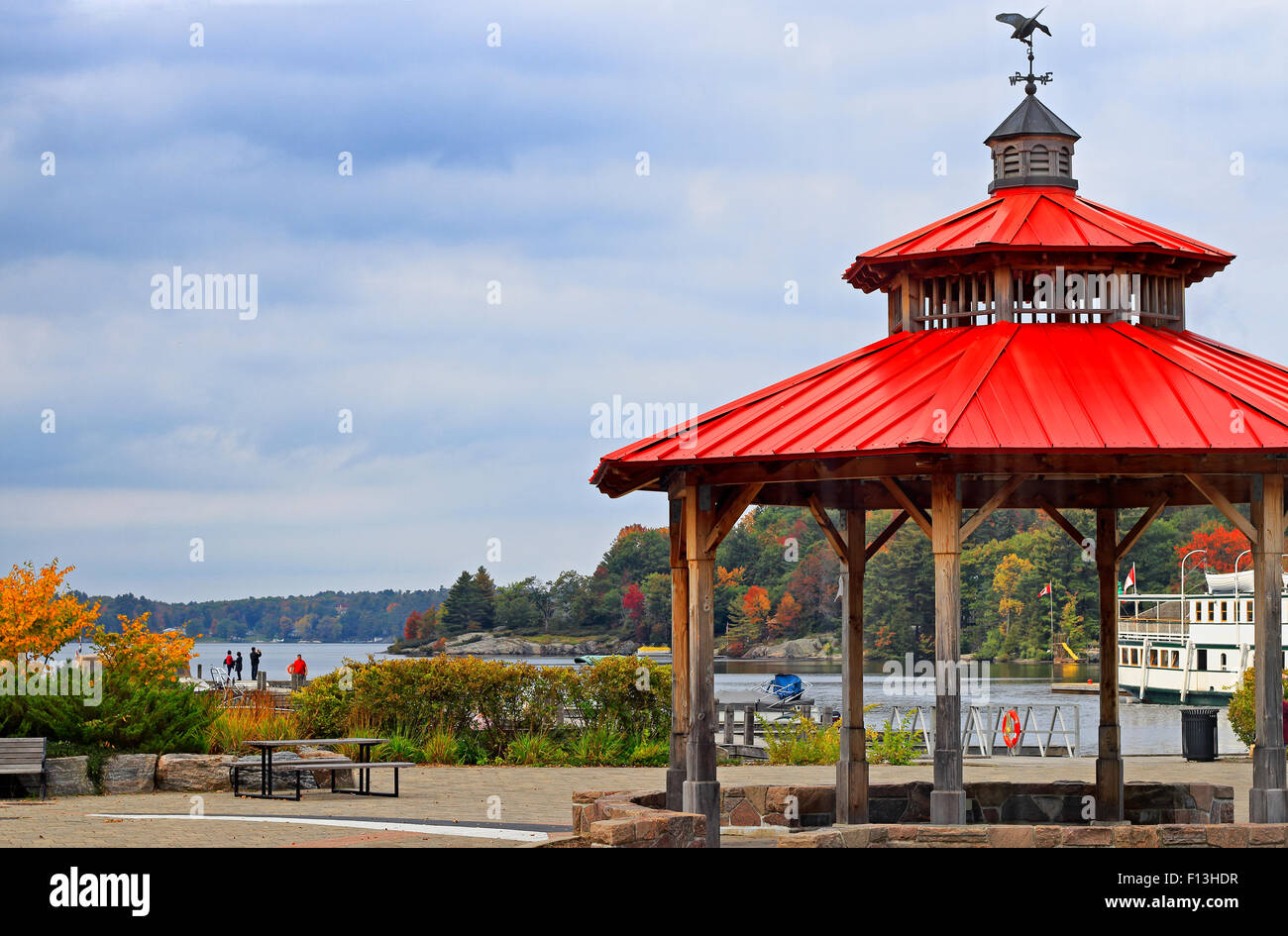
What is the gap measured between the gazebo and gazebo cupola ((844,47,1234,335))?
0.10ft

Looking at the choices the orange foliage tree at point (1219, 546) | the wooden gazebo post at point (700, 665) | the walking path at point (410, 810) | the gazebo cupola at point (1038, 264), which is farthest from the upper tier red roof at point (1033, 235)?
the orange foliage tree at point (1219, 546)

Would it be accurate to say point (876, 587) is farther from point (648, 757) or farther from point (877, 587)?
point (648, 757)

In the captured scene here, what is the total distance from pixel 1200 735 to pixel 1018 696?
166 ft

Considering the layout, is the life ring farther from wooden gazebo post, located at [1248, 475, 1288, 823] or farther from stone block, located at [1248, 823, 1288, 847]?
stone block, located at [1248, 823, 1288, 847]

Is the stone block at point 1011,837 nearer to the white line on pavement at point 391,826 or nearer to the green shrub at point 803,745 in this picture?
the white line on pavement at point 391,826

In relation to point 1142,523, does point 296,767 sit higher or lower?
→ lower

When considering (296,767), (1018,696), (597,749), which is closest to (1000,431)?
(296,767)

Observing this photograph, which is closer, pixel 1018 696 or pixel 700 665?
pixel 700 665

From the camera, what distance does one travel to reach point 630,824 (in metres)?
13.4

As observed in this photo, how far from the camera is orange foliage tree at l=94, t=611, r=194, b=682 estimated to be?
22.3m

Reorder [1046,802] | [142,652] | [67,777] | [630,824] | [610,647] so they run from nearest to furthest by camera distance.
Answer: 1. [630,824]
2. [1046,802]
3. [67,777]
4. [142,652]
5. [610,647]

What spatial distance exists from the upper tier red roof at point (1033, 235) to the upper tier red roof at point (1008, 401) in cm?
94

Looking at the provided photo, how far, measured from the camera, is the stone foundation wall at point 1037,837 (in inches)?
551

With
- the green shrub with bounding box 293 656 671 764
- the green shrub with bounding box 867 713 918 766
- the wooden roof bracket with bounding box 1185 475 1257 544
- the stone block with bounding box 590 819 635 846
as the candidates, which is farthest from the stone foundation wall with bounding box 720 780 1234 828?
the green shrub with bounding box 293 656 671 764
